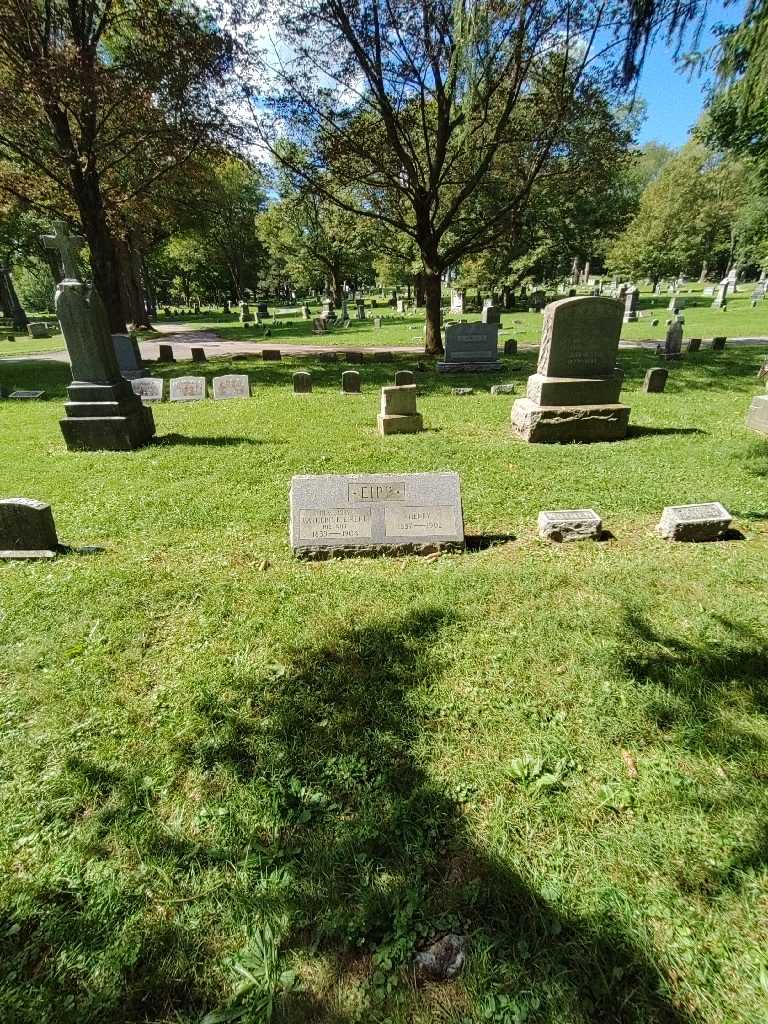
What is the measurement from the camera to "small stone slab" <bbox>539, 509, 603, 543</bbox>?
4.78 m

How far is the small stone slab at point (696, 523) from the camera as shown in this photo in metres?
4.70

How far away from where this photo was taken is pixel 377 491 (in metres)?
4.57

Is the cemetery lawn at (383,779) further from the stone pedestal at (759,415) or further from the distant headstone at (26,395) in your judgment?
the distant headstone at (26,395)

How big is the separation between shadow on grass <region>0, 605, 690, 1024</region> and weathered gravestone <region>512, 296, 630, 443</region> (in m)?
6.53

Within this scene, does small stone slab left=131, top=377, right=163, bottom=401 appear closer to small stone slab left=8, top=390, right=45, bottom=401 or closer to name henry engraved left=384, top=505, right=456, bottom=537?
small stone slab left=8, top=390, right=45, bottom=401

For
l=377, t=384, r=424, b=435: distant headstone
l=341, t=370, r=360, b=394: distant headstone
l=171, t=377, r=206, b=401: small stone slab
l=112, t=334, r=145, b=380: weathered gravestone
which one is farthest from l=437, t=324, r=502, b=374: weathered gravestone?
l=112, t=334, r=145, b=380: weathered gravestone

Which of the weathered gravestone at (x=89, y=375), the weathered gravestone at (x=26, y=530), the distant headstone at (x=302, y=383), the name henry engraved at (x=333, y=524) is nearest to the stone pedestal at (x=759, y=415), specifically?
the name henry engraved at (x=333, y=524)

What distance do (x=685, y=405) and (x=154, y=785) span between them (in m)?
11.8

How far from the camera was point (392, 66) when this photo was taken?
12.9 m

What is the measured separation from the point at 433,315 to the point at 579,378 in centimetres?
A: 1068

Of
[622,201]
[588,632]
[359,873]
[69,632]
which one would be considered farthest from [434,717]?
[622,201]

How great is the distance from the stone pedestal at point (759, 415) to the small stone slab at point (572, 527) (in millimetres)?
5863

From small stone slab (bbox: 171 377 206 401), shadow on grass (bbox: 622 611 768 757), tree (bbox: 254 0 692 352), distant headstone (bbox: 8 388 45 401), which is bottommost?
shadow on grass (bbox: 622 611 768 757)

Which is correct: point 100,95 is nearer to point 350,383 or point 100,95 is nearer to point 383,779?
point 350,383
